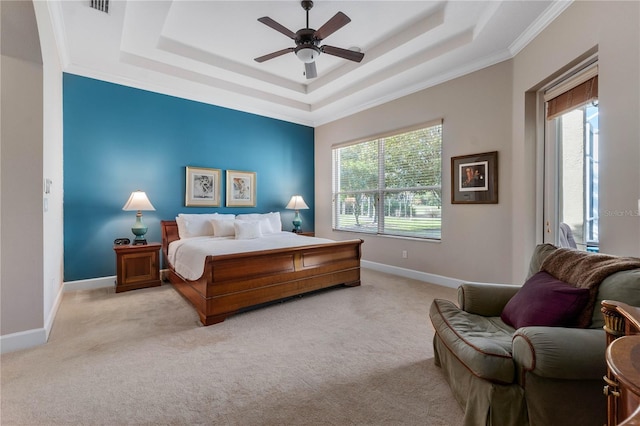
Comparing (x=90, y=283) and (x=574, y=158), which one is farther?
(x=90, y=283)

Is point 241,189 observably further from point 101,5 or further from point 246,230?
point 101,5

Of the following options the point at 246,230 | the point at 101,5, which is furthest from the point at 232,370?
the point at 101,5

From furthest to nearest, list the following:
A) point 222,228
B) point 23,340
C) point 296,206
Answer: point 296,206 < point 222,228 < point 23,340

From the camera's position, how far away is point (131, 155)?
163 inches

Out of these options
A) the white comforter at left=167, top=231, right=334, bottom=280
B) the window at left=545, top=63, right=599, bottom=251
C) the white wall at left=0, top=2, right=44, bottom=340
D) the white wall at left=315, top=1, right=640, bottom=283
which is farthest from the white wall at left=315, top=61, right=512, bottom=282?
the white wall at left=0, top=2, right=44, bottom=340

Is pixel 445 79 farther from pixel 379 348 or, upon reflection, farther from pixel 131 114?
pixel 131 114

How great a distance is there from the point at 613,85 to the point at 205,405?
337 cm

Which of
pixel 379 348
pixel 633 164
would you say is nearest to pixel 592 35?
pixel 633 164

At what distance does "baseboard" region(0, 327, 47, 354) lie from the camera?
2176 millimetres

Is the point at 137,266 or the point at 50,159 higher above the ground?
the point at 50,159

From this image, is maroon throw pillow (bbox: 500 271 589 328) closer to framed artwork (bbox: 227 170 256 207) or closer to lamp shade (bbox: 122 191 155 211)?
lamp shade (bbox: 122 191 155 211)

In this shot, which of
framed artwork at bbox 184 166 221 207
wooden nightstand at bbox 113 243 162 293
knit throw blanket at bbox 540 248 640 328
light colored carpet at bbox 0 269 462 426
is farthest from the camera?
framed artwork at bbox 184 166 221 207

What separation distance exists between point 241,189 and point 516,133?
4202mm

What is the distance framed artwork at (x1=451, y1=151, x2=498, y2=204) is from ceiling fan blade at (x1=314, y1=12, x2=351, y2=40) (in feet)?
7.61
